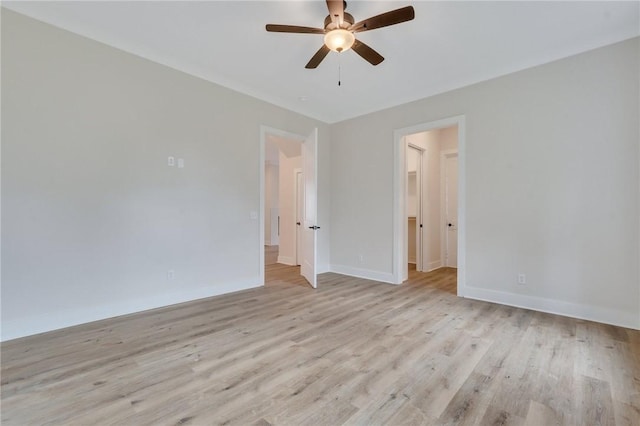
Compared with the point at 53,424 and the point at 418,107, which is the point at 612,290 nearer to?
the point at 418,107

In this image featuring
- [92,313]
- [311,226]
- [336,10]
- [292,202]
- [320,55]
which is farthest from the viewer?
[292,202]

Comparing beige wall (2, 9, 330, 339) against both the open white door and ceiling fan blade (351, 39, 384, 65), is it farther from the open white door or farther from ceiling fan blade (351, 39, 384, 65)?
ceiling fan blade (351, 39, 384, 65)

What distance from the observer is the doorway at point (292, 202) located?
14.5 ft

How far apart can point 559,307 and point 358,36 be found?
3.69 meters

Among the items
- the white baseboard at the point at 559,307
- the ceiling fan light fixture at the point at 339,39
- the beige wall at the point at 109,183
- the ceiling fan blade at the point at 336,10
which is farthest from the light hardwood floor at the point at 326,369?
the ceiling fan blade at the point at 336,10

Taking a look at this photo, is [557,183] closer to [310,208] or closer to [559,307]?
[559,307]

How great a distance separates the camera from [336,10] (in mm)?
2158

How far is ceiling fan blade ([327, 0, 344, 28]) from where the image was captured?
2.10m

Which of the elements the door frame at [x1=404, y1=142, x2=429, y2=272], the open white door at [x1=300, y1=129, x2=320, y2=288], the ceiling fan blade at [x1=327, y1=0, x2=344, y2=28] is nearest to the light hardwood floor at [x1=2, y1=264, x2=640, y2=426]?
the open white door at [x1=300, y1=129, x2=320, y2=288]

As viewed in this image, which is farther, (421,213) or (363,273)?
(421,213)

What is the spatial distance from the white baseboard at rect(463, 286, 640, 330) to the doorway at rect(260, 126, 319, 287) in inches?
90.3

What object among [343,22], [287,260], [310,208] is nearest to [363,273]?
[310,208]

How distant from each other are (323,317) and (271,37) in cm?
304

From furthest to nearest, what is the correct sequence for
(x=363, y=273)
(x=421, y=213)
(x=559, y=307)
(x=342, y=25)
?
(x=421, y=213)
(x=363, y=273)
(x=559, y=307)
(x=342, y=25)
